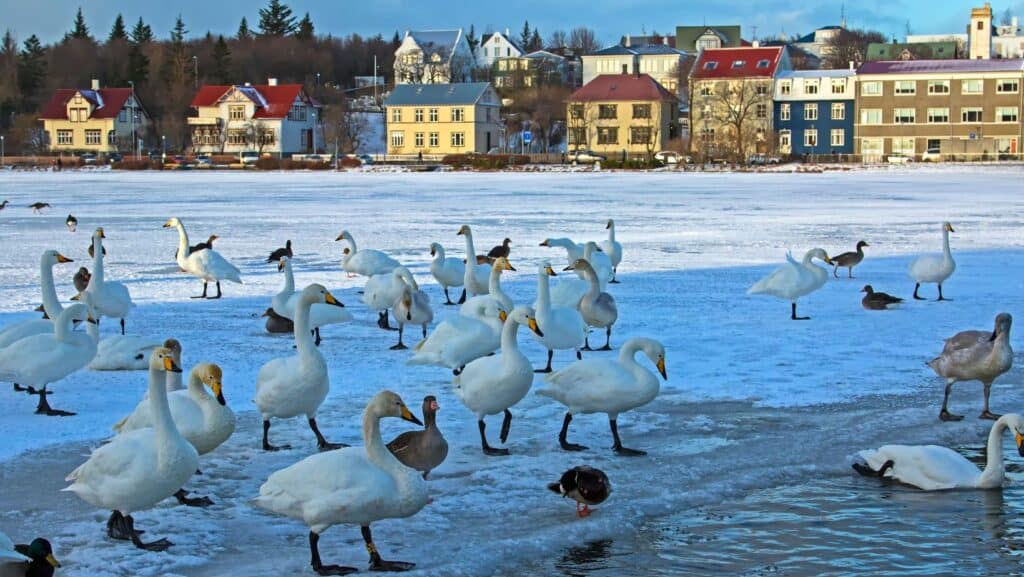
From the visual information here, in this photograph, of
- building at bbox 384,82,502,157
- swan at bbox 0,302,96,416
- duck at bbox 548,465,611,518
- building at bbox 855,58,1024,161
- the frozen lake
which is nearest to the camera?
the frozen lake

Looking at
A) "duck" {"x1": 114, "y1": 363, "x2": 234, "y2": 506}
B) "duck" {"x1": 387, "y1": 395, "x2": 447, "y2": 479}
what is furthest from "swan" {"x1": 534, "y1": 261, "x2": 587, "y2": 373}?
"duck" {"x1": 114, "y1": 363, "x2": 234, "y2": 506}

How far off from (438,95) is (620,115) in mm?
14258

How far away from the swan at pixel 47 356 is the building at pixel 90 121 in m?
94.5

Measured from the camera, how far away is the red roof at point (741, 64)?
8262 centimetres

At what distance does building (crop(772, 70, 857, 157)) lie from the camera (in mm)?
82250

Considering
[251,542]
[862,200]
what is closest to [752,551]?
[251,542]

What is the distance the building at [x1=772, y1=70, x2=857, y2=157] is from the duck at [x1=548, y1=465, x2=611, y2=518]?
256ft

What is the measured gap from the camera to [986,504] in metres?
6.51

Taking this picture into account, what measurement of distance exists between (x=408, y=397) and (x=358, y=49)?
144905 mm

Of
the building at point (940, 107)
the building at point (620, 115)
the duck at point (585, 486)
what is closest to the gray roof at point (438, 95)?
the building at point (620, 115)

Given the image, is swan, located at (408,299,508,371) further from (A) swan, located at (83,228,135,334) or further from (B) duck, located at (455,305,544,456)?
(A) swan, located at (83,228,135,334)

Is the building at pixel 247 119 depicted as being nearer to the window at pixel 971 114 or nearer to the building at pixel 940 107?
the building at pixel 940 107

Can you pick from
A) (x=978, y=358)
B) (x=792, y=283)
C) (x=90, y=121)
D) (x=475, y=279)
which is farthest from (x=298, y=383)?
(x=90, y=121)

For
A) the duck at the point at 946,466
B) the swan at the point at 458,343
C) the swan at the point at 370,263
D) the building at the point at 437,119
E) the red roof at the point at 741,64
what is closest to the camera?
the duck at the point at 946,466
